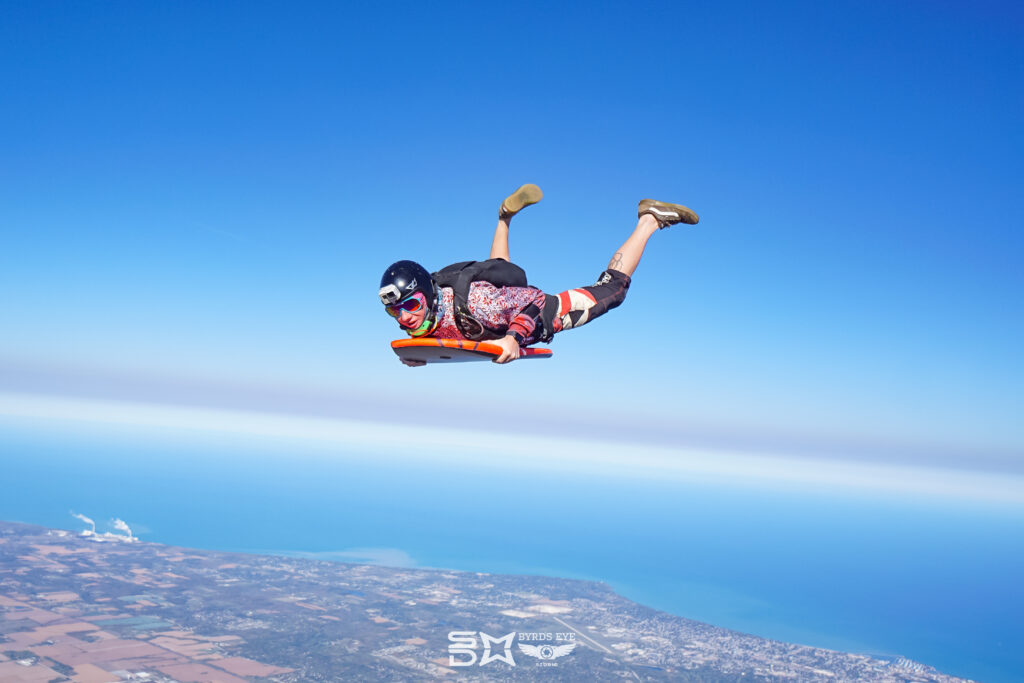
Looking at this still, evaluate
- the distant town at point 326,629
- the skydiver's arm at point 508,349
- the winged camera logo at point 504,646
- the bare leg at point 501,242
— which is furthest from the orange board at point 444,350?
the winged camera logo at point 504,646

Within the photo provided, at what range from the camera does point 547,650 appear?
228 ft

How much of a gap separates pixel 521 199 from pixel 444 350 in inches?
74.3

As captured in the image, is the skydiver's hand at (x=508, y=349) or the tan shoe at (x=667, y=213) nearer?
the skydiver's hand at (x=508, y=349)

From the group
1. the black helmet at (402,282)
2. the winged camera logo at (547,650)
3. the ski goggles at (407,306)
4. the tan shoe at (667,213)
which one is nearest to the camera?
the black helmet at (402,282)

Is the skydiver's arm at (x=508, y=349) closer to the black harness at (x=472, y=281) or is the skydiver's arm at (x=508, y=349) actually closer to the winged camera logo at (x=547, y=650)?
the black harness at (x=472, y=281)

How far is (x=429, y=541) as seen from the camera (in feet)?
440

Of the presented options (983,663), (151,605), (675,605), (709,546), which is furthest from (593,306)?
(709,546)

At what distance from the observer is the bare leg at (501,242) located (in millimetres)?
4750

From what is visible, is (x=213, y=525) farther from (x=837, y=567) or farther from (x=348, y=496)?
(x=837, y=567)

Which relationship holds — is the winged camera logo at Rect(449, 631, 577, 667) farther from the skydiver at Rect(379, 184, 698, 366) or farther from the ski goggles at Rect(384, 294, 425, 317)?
the ski goggles at Rect(384, 294, 425, 317)

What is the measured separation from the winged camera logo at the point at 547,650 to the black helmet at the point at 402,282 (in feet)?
237

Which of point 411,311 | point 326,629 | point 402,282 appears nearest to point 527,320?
point 411,311

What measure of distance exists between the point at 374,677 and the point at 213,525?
89.6 meters

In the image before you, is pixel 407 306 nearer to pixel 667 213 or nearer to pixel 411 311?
pixel 411 311
